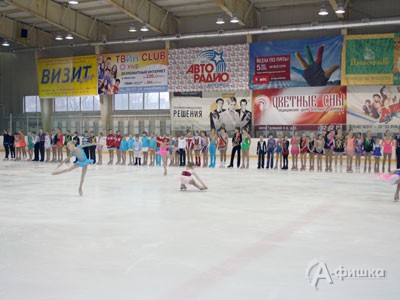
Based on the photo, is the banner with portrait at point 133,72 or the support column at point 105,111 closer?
the banner with portrait at point 133,72

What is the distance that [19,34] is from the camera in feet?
98.1

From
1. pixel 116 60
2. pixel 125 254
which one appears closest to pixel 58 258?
pixel 125 254

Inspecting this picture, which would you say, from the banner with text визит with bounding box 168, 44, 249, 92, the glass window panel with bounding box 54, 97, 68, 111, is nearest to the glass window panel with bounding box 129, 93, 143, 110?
the banner with text визит with bounding box 168, 44, 249, 92

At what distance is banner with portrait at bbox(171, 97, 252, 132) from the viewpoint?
84.5 ft

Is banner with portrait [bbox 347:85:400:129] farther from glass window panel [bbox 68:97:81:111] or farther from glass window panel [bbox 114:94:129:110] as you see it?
glass window panel [bbox 68:97:81:111]

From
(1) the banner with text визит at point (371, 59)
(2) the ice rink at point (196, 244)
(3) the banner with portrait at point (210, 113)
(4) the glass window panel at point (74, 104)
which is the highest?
(1) the banner with text визит at point (371, 59)

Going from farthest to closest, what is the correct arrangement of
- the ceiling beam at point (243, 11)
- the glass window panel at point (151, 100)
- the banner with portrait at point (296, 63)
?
1. the glass window panel at point (151, 100)
2. the banner with portrait at point (296, 63)
3. the ceiling beam at point (243, 11)

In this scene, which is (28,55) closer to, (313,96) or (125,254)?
(313,96)

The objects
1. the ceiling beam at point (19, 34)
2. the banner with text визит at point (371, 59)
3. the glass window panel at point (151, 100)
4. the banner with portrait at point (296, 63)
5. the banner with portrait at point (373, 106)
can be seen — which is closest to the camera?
the banner with text визит at point (371, 59)

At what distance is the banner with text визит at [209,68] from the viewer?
1001 inches

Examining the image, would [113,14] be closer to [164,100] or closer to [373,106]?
[164,100]

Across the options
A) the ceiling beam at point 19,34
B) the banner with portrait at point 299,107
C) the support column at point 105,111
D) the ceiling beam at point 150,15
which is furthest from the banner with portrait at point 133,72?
the banner with portrait at point 299,107

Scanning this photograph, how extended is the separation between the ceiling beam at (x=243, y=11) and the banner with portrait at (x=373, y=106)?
6.40 meters
